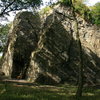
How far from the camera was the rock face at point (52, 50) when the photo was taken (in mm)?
26391

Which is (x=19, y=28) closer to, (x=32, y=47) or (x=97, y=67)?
(x=32, y=47)

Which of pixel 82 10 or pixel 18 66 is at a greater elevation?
pixel 82 10

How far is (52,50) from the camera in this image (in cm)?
2811

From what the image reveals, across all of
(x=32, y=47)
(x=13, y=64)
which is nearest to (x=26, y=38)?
(x=32, y=47)

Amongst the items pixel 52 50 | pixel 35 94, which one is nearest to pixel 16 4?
pixel 52 50

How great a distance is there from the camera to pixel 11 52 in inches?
1259

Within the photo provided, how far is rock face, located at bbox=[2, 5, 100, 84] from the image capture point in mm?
26391

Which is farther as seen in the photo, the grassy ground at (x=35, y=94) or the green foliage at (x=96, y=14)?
the green foliage at (x=96, y=14)

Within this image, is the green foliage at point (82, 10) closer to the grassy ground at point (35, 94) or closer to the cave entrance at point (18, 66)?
the cave entrance at point (18, 66)

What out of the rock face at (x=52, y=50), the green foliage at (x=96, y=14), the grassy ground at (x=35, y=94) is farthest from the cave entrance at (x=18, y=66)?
the grassy ground at (x=35, y=94)

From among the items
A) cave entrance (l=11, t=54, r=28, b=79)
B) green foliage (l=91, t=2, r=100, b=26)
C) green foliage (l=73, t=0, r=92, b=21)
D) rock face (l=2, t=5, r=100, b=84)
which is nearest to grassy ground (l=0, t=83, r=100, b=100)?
rock face (l=2, t=5, r=100, b=84)

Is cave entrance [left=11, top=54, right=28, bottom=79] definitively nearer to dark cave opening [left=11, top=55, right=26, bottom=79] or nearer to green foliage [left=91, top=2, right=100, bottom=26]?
dark cave opening [left=11, top=55, right=26, bottom=79]

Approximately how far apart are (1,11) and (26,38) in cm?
627

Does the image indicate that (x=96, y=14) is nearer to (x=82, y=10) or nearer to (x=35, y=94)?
(x=82, y=10)
